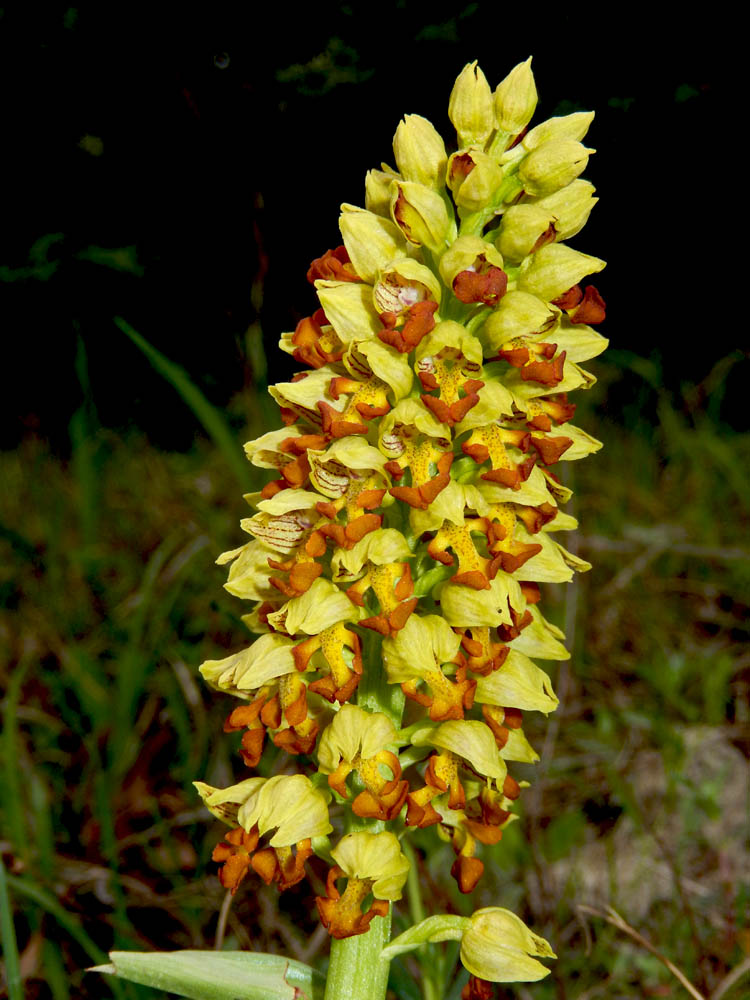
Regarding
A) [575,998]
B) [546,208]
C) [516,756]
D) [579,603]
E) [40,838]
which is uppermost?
[546,208]

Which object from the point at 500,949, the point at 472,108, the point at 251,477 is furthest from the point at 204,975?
the point at 251,477

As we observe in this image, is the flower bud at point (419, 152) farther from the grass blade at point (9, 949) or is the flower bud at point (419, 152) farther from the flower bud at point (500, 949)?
the grass blade at point (9, 949)

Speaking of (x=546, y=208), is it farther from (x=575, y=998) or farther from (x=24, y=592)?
(x=24, y=592)

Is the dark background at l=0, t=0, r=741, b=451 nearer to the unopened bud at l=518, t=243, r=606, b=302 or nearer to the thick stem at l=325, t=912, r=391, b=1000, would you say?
the unopened bud at l=518, t=243, r=606, b=302

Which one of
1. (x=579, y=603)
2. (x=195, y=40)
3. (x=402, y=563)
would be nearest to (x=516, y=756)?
(x=402, y=563)

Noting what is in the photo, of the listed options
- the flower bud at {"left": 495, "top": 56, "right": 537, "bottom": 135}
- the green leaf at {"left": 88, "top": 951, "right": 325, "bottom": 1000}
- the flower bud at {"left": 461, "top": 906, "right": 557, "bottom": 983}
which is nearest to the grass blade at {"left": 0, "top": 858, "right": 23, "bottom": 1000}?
the green leaf at {"left": 88, "top": 951, "right": 325, "bottom": 1000}

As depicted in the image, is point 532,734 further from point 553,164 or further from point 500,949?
point 553,164

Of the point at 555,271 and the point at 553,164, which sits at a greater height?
the point at 553,164
